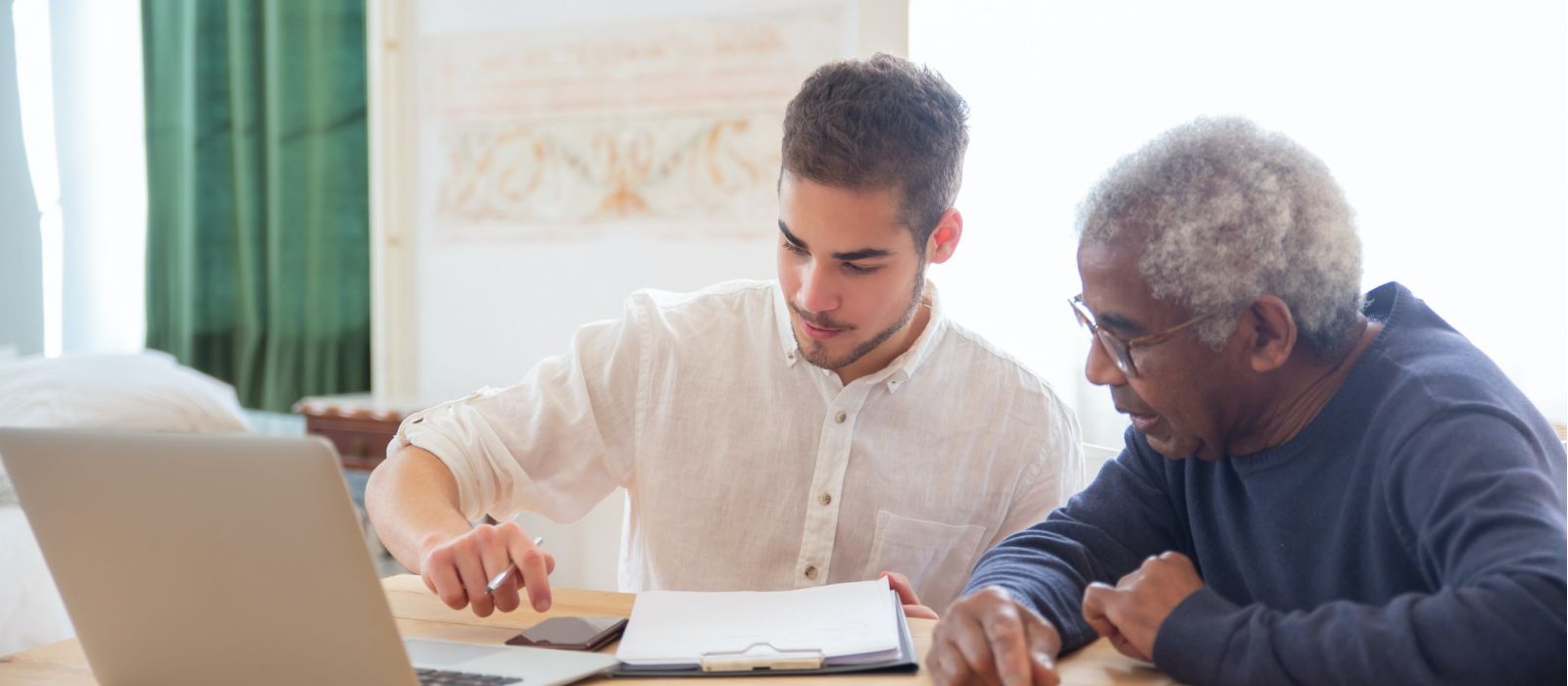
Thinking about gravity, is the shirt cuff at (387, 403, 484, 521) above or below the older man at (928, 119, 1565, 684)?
below

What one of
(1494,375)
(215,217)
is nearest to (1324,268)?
(1494,375)

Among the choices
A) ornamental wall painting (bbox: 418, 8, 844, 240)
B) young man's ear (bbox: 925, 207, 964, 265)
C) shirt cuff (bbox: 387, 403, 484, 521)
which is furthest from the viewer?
ornamental wall painting (bbox: 418, 8, 844, 240)

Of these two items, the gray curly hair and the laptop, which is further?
the gray curly hair

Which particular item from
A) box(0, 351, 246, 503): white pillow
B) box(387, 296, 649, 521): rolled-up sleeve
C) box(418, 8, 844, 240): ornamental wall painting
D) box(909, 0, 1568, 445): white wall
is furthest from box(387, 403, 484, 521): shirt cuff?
box(418, 8, 844, 240): ornamental wall painting

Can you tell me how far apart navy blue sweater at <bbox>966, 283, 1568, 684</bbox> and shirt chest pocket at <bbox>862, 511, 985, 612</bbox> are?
0.35 meters

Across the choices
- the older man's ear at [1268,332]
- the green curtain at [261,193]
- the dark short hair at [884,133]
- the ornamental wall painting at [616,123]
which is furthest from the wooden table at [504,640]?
the green curtain at [261,193]

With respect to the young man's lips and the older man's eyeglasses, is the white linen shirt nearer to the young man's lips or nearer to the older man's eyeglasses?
the young man's lips

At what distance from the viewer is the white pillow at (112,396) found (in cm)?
290

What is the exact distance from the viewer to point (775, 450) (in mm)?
1690

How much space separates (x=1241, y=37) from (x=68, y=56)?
3328mm

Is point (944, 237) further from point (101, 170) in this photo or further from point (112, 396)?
point (101, 170)

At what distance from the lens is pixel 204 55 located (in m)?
4.09

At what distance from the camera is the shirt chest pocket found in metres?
1.64

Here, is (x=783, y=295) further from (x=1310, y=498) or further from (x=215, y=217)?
(x=215, y=217)
